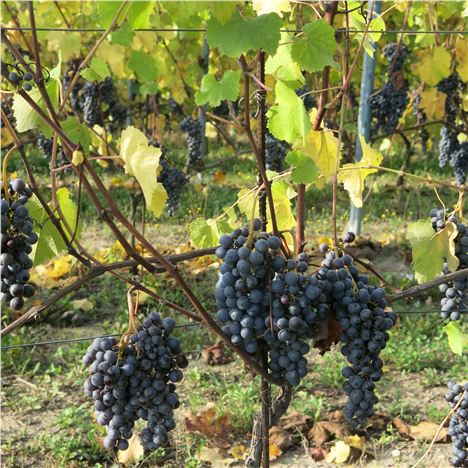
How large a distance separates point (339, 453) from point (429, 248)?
125cm

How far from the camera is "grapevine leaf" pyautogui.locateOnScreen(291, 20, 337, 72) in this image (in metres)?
1.51

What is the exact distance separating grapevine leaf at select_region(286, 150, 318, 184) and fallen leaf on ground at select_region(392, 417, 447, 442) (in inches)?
64.4

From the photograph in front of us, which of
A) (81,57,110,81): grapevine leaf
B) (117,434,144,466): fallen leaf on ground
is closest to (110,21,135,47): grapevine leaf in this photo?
(81,57,110,81): grapevine leaf

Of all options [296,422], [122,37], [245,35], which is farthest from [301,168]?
[296,422]

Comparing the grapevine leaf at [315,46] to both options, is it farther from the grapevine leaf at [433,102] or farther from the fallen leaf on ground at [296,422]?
the grapevine leaf at [433,102]

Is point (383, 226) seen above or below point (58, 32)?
below

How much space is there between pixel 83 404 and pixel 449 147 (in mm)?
3741

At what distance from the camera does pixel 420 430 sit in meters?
2.93

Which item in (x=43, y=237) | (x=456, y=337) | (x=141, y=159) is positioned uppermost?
(x=141, y=159)

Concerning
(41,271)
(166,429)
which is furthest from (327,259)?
(41,271)

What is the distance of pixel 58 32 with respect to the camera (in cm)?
378

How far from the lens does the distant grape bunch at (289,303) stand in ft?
4.98

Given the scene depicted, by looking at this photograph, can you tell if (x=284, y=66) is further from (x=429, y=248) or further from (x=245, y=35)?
(x=429, y=248)

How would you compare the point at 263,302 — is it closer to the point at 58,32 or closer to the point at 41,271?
the point at 58,32
